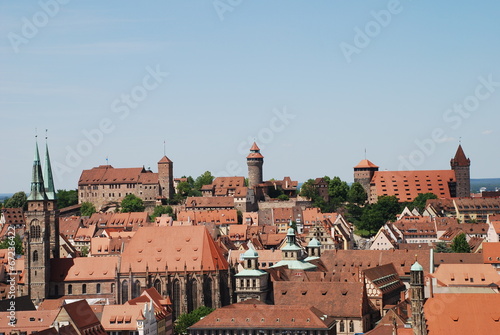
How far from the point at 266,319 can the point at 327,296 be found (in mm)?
10665

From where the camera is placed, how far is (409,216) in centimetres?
18462

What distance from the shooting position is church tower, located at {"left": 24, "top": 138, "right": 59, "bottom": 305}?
111 m

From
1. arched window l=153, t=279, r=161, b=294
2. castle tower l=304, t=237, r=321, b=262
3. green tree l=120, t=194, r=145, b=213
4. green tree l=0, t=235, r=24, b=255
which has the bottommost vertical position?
arched window l=153, t=279, r=161, b=294

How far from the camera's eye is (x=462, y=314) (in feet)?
245

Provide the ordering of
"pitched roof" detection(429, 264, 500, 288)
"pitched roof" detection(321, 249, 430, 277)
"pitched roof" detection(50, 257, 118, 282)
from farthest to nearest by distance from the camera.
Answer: "pitched roof" detection(321, 249, 430, 277) < "pitched roof" detection(50, 257, 118, 282) < "pitched roof" detection(429, 264, 500, 288)

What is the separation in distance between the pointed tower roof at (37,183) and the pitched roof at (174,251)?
41.2 ft

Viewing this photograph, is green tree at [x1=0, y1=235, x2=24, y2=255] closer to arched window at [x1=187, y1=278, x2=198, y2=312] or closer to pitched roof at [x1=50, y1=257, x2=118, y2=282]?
pitched roof at [x1=50, y1=257, x2=118, y2=282]

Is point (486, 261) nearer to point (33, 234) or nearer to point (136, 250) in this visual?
point (136, 250)

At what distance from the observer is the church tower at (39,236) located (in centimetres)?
11069

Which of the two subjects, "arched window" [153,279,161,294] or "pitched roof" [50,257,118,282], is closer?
"arched window" [153,279,161,294]

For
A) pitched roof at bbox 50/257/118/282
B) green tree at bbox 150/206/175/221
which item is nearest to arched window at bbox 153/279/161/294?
pitched roof at bbox 50/257/118/282

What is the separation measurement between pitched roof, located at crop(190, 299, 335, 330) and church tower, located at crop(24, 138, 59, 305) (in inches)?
1047

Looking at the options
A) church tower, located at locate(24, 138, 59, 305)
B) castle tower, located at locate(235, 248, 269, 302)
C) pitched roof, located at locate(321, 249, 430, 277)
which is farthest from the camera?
pitched roof, located at locate(321, 249, 430, 277)

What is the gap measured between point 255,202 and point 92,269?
87.1 meters
